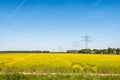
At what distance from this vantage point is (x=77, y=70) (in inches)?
851

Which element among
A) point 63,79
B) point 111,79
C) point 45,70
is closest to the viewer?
point 63,79

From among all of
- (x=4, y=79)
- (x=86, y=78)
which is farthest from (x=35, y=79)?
(x=86, y=78)

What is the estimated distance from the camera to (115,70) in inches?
840

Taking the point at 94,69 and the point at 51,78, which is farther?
the point at 94,69

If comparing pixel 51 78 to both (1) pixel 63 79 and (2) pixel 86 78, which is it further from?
(2) pixel 86 78

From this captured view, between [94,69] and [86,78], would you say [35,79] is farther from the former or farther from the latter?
[94,69]

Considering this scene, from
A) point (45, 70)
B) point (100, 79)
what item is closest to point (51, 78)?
point (100, 79)

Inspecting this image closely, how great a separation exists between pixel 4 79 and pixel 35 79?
6.19 feet

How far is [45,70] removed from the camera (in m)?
21.3

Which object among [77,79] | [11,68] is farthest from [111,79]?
[11,68]

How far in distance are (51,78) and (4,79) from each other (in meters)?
2.78

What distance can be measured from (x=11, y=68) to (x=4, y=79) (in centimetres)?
921

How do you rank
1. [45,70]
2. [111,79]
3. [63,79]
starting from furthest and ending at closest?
[45,70] < [111,79] < [63,79]

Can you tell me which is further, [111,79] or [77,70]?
[77,70]
